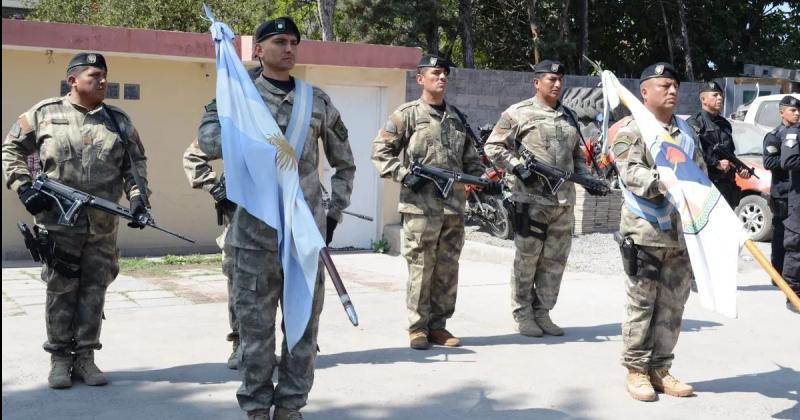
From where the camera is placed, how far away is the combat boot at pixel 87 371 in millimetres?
5586

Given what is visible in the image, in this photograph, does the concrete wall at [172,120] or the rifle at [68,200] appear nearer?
the rifle at [68,200]

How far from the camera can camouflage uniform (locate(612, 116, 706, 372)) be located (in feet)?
18.0

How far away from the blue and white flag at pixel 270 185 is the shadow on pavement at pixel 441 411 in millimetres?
853

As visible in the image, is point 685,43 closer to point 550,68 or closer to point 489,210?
point 489,210

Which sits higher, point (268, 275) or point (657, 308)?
point (268, 275)

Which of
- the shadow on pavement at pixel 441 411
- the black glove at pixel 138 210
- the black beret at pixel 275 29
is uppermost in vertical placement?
the black beret at pixel 275 29

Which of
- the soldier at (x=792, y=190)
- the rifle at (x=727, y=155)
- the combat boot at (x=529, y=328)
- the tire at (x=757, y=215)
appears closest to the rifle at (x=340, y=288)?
the combat boot at (x=529, y=328)

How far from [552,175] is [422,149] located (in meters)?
1.04

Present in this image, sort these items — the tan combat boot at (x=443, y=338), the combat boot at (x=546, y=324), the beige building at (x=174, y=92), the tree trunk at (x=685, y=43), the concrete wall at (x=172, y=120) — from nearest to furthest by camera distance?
1. the tan combat boot at (x=443, y=338)
2. the combat boot at (x=546, y=324)
3. the beige building at (x=174, y=92)
4. the concrete wall at (x=172, y=120)
5. the tree trunk at (x=685, y=43)

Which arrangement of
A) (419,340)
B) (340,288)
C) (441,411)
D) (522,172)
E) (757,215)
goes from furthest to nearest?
(757,215) < (522,172) < (419,340) < (441,411) < (340,288)

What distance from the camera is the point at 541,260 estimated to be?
24.0 feet

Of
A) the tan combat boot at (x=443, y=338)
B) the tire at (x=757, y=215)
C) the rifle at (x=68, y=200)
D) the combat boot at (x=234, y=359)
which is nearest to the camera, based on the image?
the rifle at (x=68, y=200)

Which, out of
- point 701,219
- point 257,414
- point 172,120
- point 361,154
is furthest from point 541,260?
point 172,120

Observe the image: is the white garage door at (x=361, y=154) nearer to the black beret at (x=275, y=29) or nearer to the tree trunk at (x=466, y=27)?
the black beret at (x=275, y=29)
